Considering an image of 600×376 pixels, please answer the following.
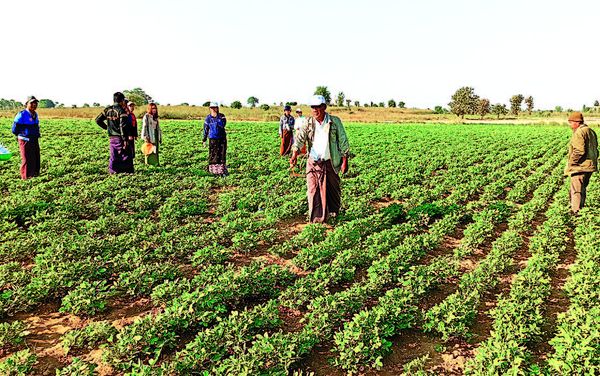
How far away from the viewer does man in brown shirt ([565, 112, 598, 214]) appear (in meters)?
7.93

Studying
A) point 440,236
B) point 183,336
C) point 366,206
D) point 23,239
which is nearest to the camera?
point 183,336

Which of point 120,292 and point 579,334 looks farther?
point 120,292

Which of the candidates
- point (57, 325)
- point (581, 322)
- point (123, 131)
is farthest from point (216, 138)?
point (581, 322)

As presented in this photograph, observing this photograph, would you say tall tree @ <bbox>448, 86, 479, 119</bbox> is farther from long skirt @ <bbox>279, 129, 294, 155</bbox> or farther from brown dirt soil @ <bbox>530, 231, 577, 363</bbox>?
brown dirt soil @ <bbox>530, 231, 577, 363</bbox>

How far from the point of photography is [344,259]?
5402 mm

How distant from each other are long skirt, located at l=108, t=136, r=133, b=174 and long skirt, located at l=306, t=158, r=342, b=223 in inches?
207

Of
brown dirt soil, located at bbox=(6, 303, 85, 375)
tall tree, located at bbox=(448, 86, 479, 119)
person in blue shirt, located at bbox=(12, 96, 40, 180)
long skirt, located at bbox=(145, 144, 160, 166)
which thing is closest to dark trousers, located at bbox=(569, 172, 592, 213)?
brown dirt soil, located at bbox=(6, 303, 85, 375)

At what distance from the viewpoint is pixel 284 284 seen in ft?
16.2

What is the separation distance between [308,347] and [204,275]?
173 cm

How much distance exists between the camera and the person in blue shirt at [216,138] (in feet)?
34.9

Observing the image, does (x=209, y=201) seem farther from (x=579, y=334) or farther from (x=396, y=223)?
(x=579, y=334)

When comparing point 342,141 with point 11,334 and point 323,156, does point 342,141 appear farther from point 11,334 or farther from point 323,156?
point 11,334

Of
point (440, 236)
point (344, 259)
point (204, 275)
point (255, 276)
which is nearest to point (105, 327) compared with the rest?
point (204, 275)

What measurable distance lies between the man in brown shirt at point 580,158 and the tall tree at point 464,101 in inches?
3275
